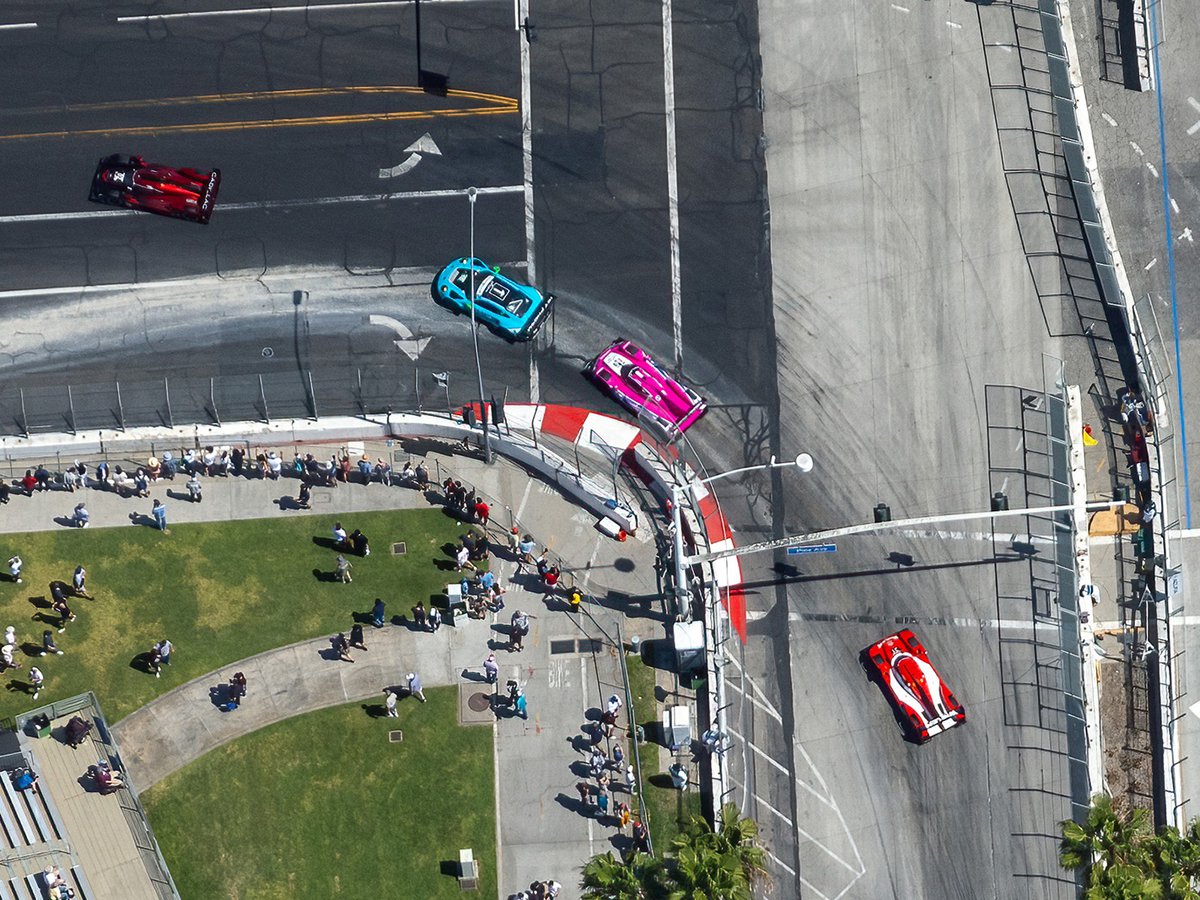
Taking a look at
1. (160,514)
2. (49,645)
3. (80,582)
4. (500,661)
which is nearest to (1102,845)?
(500,661)

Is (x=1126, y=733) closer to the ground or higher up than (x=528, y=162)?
closer to the ground

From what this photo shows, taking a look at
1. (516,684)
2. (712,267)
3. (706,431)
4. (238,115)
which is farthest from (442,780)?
(238,115)

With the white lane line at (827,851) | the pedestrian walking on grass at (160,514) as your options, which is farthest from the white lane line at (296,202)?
the white lane line at (827,851)

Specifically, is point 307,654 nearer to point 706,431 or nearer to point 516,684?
point 516,684

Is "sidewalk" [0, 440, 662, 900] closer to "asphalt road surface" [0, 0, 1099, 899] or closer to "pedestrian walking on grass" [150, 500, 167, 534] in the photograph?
"pedestrian walking on grass" [150, 500, 167, 534]

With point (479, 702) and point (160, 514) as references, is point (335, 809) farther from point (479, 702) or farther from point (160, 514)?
point (160, 514)

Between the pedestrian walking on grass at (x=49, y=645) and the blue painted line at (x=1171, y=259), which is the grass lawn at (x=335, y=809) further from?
the blue painted line at (x=1171, y=259)

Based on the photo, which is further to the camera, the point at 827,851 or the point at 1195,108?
the point at 1195,108
